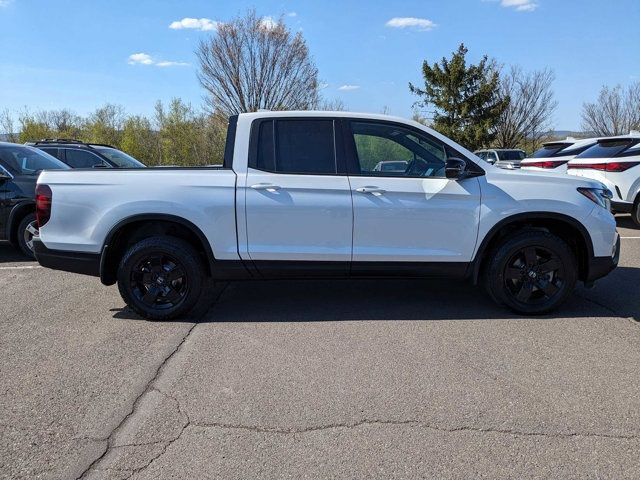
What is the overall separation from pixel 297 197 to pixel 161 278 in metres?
1.48

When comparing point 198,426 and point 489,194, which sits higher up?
point 489,194

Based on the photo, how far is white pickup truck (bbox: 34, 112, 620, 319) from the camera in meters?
4.61

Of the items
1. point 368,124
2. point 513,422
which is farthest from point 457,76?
point 513,422

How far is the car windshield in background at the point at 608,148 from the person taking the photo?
9.88m

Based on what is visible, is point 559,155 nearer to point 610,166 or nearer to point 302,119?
point 610,166

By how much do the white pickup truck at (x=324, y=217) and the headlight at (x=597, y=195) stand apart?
15 mm

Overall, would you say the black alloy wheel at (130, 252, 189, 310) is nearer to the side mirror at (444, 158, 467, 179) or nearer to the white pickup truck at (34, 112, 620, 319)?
the white pickup truck at (34, 112, 620, 319)

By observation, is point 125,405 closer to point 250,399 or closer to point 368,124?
point 250,399

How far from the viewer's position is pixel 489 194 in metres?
4.68

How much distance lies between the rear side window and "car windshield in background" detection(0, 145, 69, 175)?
4523 millimetres

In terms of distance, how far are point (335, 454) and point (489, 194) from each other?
9.43ft

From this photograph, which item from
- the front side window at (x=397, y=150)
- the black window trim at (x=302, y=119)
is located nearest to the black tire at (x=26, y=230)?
the black window trim at (x=302, y=119)

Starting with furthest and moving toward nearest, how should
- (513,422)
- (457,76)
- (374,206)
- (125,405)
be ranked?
(457,76), (374,206), (125,405), (513,422)

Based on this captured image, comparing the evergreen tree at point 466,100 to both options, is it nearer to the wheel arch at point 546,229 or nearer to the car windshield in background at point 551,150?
the car windshield in background at point 551,150
